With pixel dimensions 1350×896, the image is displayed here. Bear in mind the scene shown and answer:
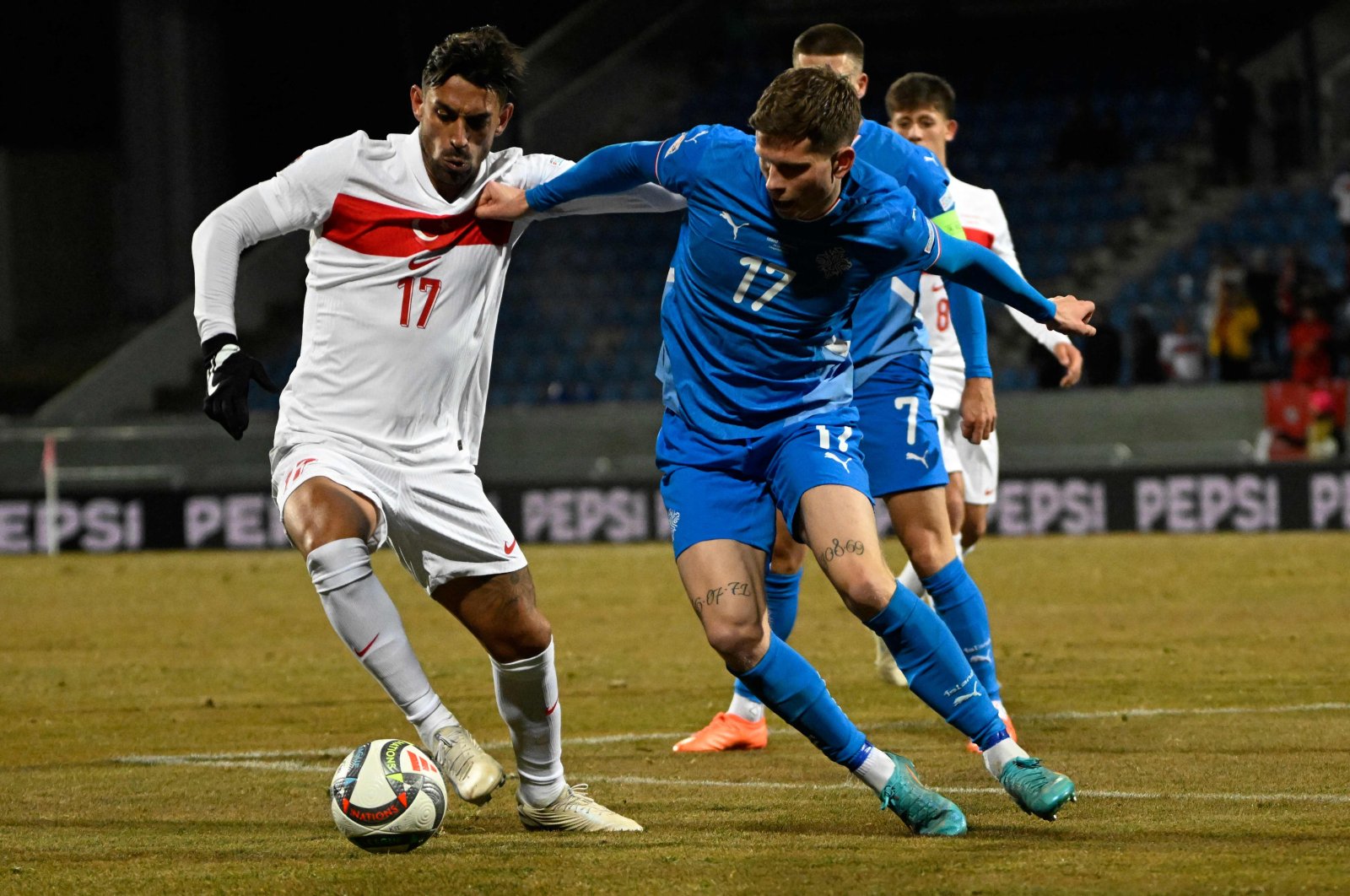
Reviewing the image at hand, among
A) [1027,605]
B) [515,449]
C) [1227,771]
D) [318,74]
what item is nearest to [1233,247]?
[515,449]

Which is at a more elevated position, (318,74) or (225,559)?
(318,74)

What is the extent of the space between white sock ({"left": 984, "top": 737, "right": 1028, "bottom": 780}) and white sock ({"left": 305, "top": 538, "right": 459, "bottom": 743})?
5.04 feet

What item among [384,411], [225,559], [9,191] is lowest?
[225,559]

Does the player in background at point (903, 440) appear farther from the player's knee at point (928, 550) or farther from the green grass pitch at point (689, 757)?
the green grass pitch at point (689, 757)

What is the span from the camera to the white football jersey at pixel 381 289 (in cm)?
558

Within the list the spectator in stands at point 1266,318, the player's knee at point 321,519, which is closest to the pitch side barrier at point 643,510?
the spectator in stands at point 1266,318

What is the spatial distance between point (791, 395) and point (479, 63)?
51.8 inches

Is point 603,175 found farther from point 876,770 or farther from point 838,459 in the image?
point 876,770

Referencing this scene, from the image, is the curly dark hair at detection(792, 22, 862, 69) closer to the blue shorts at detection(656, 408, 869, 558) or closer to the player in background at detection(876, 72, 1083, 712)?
the player in background at detection(876, 72, 1083, 712)

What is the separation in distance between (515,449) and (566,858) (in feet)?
51.7

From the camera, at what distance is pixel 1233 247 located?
22.4 m

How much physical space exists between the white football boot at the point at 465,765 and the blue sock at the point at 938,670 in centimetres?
114

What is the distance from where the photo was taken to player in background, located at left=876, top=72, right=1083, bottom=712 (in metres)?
7.80

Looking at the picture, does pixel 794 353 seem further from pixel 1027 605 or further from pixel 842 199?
pixel 1027 605
